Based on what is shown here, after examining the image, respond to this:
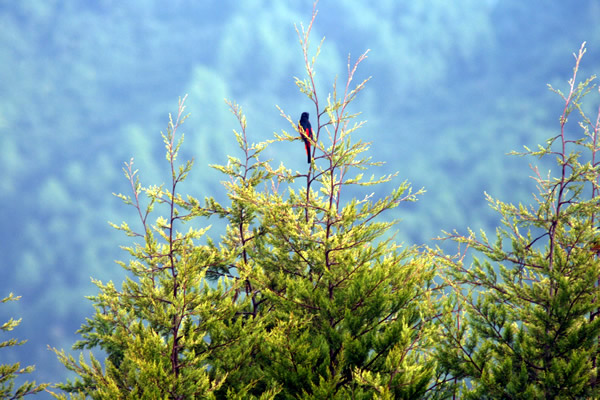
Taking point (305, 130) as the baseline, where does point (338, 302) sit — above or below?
below

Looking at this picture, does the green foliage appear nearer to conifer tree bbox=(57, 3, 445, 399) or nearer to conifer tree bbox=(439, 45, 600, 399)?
conifer tree bbox=(57, 3, 445, 399)

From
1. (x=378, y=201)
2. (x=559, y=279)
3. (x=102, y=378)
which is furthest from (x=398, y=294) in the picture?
(x=102, y=378)

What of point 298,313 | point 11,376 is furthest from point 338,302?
point 11,376

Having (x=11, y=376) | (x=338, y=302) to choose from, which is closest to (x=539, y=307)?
(x=338, y=302)

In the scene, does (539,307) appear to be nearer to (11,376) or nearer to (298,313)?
(298,313)

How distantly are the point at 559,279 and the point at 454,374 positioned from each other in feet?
9.25

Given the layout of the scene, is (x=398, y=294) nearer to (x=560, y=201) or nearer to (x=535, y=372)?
(x=535, y=372)

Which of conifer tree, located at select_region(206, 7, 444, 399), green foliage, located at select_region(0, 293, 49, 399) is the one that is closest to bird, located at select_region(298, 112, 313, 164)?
conifer tree, located at select_region(206, 7, 444, 399)

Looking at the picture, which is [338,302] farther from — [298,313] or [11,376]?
[11,376]

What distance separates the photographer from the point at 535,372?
984cm

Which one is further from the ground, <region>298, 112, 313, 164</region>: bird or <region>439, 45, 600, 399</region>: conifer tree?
<region>298, 112, 313, 164</region>: bird

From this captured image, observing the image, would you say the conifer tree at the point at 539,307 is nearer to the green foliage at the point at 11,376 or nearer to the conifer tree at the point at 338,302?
the conifer tree at the point at 338,302

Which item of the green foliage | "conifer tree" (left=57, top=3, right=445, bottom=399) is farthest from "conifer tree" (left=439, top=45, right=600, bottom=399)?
the green foliage

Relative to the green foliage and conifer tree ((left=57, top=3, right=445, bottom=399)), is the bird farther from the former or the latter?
the green foliage
